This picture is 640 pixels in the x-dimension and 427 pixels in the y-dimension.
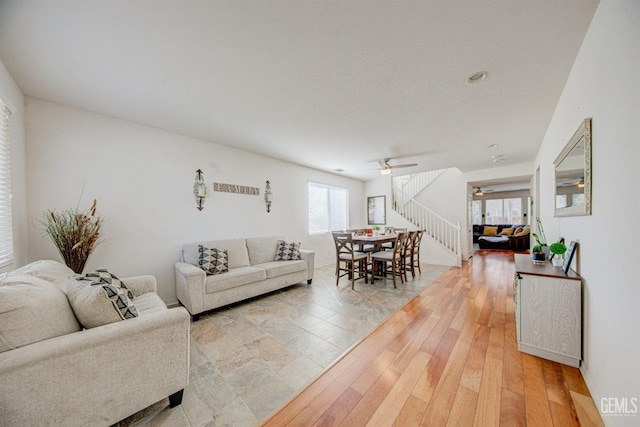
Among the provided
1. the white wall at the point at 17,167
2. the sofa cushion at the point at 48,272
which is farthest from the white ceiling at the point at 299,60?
the sofa cushion at the point at 48,272

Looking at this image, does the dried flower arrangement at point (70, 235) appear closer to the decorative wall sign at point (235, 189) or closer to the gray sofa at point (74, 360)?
the gray sofa at point (74, 360)

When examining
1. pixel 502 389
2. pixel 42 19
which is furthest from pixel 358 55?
pixel 502 389

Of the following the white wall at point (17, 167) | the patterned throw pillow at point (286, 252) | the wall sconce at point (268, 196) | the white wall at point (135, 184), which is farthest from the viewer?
the wall sconce at point (268, 196)

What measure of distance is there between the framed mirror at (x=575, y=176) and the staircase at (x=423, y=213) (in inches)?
141

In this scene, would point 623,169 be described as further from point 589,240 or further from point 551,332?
point 551,332

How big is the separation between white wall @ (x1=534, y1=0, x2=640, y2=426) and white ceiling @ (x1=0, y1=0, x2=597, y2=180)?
38 centimetres

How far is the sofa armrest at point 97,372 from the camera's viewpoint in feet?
3.54

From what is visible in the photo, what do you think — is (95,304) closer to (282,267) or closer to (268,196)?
(282,267)

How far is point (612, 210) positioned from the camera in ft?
4.21

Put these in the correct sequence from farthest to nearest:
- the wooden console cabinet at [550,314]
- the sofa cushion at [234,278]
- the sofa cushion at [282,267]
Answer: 1. the sofa cushion at [282,267]
2. the sofa cushion at [234,278]
3. the wooden console cabinet at [550,314]

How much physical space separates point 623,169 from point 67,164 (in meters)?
4.70

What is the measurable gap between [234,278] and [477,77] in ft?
11.7

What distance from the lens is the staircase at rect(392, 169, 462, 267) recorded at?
231 inches

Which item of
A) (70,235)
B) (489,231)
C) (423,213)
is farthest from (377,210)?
(70,235)
